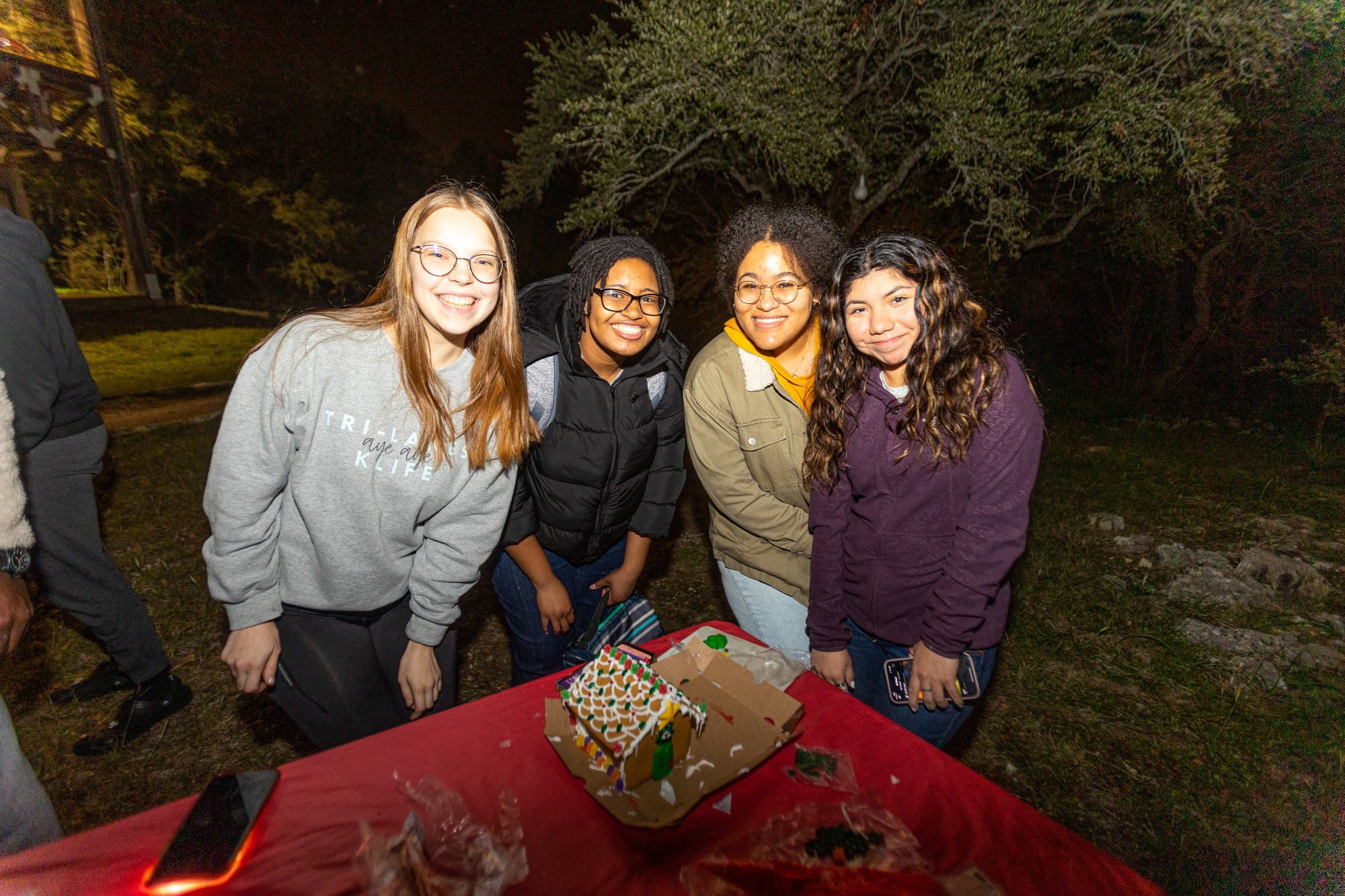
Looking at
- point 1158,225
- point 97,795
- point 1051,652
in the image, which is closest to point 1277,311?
point 1158,225

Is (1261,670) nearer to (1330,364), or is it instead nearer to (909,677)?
(909,677)

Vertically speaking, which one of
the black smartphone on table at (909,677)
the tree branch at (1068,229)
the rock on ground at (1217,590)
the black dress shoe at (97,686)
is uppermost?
the tree branch at (1068,229)

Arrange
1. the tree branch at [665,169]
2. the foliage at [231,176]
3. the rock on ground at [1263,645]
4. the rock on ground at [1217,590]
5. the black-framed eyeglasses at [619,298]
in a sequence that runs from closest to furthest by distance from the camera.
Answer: the black-framed eyeglasses at [619,298] < the rock on ground at [1263,645] < the rock on ground at [1217,590] < the tree branch at [665,169] < the foliage at [231,176]

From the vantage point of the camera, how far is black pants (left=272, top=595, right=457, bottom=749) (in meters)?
1.91

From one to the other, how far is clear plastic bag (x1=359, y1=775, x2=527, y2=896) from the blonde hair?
3.04ft

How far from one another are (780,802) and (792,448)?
1188 mm

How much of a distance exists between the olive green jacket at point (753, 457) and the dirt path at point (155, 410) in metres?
9.46

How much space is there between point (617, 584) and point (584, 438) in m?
0.71

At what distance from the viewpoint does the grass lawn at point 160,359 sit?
12.6 meters

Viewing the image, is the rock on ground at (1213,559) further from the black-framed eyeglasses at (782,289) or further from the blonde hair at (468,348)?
the blonde hair at (468,348)

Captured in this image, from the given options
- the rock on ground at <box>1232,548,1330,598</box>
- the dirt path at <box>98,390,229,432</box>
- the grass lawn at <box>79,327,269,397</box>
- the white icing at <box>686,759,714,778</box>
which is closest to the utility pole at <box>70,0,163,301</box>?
the dirt path at <box>98,390,229,432</box>

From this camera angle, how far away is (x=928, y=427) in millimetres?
1818

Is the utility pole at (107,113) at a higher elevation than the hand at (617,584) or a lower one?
higher

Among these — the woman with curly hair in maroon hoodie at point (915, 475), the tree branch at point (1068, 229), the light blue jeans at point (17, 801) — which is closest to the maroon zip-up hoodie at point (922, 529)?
the woman with curly hair in maroon hoodie at point (915, 475)
